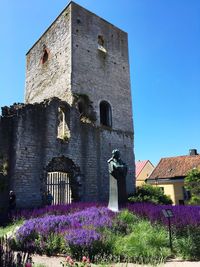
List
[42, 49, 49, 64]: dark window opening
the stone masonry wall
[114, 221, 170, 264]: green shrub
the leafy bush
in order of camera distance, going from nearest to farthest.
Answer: [114, 221, 170, 264]: green shrub, the stone masonry wall, the leafy bush, [42, 49, 49, 64]: dark window opening

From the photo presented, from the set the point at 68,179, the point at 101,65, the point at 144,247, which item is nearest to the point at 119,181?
the point at 144,247

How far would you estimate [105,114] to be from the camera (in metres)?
18.4

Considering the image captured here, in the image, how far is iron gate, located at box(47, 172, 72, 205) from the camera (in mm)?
14827

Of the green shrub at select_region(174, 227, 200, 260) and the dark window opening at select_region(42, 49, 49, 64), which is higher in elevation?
the dark window opening at select_region(42, 49, 49, 64)

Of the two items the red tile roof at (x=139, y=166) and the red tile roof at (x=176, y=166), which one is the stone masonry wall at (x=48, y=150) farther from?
the red tile roof at (x=139, y=166)

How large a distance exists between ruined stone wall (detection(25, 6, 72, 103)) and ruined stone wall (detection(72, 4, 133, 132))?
0.53 m

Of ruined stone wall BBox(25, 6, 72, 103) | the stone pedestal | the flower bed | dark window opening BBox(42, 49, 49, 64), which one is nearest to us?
the flower bed

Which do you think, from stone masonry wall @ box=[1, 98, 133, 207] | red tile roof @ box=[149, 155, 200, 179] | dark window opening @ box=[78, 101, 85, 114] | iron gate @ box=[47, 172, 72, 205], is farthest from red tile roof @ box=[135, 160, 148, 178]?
iron gate @ box=[47, 172, 72, 205]

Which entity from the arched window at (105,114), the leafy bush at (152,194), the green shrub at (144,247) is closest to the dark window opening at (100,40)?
the arched window at (105,114)

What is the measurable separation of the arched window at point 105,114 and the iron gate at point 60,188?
441 centimetres

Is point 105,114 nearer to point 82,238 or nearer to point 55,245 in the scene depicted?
point 55,245

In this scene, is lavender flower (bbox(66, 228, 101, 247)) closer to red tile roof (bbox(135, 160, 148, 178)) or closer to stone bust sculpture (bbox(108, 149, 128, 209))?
stone bust sculpture (bbox(108, 149, 128, 209))

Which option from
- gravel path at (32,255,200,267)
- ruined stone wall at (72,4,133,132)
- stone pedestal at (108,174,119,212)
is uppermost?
ruined stone wall at (72,4,133,132)

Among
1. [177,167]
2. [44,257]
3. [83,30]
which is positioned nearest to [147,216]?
[44,257]
